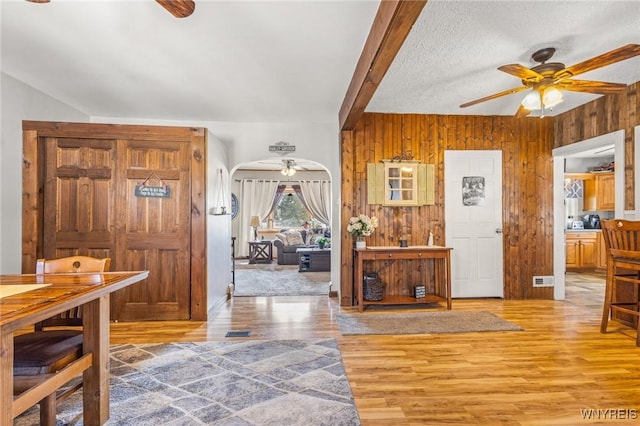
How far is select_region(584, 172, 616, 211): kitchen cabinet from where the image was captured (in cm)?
664

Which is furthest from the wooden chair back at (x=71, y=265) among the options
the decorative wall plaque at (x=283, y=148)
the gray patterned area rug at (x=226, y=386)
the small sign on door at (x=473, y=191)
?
the small sign on door at (x=473, y=191)

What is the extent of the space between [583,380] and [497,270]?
8.05 feet

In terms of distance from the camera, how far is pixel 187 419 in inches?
75.7

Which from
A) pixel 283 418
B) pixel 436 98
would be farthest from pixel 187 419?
pixel 436 98

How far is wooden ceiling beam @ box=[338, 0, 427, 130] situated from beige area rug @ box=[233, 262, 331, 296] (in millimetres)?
3008

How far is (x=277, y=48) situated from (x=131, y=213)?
2.44 metres

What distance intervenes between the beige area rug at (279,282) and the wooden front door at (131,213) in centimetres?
141

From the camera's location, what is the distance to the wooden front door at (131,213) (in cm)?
357

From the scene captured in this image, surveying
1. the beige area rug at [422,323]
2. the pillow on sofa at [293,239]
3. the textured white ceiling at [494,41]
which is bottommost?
the beige area rug at [422,323]

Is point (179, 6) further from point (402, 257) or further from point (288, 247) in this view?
point (288, 247)

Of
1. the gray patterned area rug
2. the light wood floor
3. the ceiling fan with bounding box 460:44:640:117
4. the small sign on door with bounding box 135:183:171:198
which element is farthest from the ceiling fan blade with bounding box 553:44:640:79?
the small sign on door with bounding box 135:183:171:198

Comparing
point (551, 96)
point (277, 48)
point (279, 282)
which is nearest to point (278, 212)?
point (279, 282)

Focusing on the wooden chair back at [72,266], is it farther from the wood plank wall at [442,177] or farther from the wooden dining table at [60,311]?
the wood plank wall at [442,177]

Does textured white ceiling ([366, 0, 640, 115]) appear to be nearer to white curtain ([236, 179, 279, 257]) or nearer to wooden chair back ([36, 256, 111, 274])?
wooden chair back ([36, 256, 111, 274])
